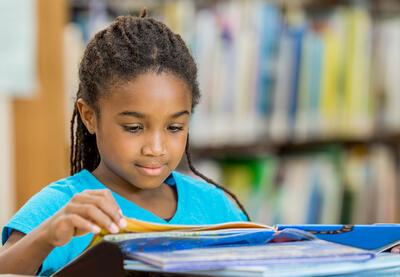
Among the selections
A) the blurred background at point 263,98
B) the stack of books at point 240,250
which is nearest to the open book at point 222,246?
the stack of books at point 240,250

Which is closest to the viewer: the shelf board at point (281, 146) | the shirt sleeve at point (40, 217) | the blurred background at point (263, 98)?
the shirt sleeve at point (40, 217)

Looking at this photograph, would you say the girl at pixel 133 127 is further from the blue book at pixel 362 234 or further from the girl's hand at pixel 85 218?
the blue book at pixel 362 234

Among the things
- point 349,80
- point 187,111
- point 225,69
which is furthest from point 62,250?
point 349,80

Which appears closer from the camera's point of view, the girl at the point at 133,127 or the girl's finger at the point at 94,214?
the girl's finger at the point at 94,214

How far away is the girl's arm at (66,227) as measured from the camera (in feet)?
2.06

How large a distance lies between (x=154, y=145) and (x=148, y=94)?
0.07 m

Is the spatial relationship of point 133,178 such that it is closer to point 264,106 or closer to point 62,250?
point 62,250

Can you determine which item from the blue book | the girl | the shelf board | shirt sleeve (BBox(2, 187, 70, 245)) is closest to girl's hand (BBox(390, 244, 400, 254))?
the blue book

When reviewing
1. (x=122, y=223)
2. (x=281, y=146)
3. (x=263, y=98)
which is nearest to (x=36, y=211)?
(x=122, y=223)

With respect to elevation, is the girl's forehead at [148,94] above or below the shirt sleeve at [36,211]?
above

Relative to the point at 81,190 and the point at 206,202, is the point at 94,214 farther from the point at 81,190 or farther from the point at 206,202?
the point at 206,202

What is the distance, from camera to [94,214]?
0.63 meters

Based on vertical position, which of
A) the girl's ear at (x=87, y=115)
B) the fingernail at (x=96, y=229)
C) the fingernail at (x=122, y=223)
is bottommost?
the fingernail at (x=96, y=229)

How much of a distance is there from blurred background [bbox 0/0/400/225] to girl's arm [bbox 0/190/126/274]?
100 cm
